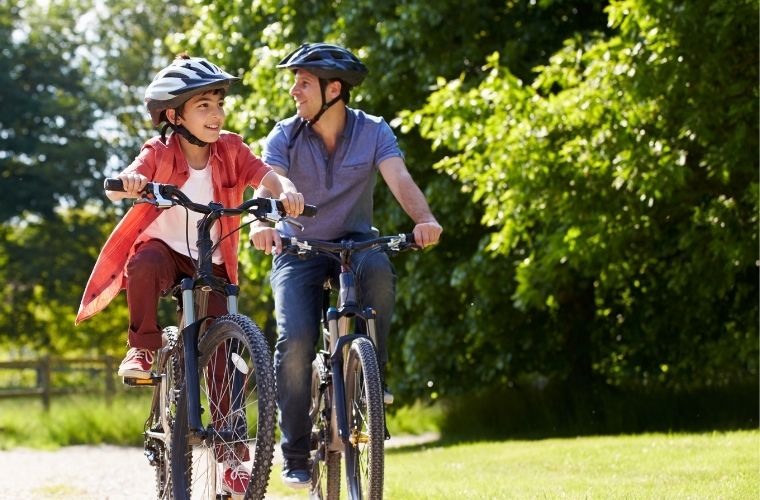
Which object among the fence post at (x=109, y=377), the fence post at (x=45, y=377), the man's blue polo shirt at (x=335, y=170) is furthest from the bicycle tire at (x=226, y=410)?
the fence post at (x=45, y=377)

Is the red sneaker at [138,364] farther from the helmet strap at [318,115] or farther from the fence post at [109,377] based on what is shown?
the fence post at [109,377]

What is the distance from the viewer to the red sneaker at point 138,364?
18.5ft

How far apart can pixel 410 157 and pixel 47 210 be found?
21149 mm

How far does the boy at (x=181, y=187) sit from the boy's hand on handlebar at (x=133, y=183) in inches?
11.3

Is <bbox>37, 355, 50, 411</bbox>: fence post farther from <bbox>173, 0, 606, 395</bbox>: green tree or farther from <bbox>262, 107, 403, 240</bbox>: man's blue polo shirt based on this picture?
<bbox>262, 107, 403, 240</bbox>: man's blue polo shirt

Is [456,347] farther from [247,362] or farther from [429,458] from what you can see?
[247,362]

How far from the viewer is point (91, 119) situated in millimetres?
36250

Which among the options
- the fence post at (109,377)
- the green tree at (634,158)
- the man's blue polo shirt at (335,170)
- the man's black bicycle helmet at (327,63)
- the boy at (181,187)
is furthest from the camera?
the fence post at (109,377)

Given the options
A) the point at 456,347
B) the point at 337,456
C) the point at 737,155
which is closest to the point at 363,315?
the point at 337,456

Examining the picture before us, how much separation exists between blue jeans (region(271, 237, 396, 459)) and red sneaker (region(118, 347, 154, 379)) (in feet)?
1.81

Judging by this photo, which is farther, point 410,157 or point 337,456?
point 410,157

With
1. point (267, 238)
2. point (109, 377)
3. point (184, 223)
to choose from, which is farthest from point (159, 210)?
point (109, 377)

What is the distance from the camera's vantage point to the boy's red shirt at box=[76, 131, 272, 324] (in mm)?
5508

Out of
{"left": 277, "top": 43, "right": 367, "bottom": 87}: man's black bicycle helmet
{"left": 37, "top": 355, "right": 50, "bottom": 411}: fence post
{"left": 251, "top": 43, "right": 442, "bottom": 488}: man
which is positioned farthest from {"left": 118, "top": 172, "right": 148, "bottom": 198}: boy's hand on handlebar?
{"left": 37, "top": 355, "right": 50, "bottom": 411}: fence post
